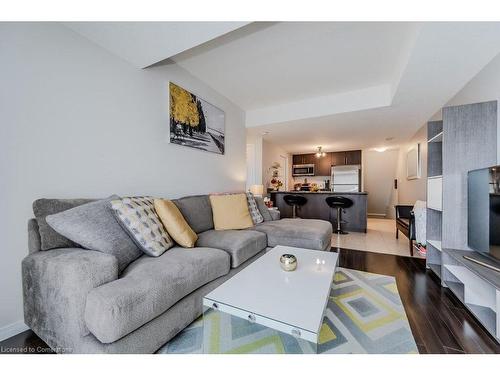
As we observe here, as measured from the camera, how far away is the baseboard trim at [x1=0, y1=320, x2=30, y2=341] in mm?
1274

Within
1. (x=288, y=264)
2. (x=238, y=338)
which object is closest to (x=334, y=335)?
(x=288, y=264)

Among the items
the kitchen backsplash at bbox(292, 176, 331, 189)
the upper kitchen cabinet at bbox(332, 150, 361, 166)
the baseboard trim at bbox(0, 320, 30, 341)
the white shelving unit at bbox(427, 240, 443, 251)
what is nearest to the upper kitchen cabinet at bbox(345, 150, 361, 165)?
the upper kitchen cabinet at bbox(332, 150, 361, 166)

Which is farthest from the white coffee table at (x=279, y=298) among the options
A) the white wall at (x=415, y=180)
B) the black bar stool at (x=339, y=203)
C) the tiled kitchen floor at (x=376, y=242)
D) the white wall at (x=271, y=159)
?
the white wall at (x=415, y=180)

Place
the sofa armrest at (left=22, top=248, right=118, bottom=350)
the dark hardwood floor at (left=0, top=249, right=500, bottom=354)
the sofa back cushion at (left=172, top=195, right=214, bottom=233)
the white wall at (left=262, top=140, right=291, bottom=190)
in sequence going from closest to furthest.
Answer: the sofa armrest at (left=22, top=248, right=118, bottom=350) < the dark hardwood floor at (left=0, top=249, right=500, bottom=354) < the sofa back cushion at (left=172, top=195, right=214, bottom=233) < the white wall at (left=262, top=140, right=291, bottom=190)

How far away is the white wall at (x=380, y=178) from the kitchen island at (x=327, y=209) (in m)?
2.66

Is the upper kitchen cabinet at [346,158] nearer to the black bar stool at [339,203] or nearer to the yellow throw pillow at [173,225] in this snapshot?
the black bar stool at [339,203]

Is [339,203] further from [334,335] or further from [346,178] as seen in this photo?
[334,335]

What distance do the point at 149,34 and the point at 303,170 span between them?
5.76 metres

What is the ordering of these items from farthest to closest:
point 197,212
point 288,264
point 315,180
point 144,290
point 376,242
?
point 315,180
point 376,242
point 197,212
point 288,264
point 144,290

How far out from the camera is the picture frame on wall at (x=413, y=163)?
441 centimetres

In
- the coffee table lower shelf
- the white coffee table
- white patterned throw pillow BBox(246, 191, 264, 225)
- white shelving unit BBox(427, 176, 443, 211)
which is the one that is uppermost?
white shelving unit BBox(427, 176, 443, 211)

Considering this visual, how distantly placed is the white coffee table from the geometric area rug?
0.12 m

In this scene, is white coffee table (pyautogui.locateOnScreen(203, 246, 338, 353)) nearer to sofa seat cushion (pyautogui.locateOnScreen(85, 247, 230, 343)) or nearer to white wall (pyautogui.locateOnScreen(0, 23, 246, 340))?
sofa seat cushion (pyautogui.locateOnScreen(85, 247, 230, 343))

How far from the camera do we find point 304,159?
687cm
